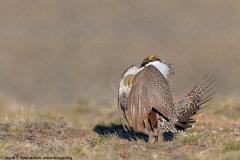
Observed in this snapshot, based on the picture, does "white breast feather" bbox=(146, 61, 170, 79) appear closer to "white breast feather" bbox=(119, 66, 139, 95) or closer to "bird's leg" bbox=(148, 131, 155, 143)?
"white breast feather" bbox=(119, 66, 139, 95)

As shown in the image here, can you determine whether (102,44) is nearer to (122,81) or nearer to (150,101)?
(122,81)

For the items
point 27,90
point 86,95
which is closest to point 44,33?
point 27,90

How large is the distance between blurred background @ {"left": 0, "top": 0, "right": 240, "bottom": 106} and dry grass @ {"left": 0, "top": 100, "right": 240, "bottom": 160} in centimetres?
431

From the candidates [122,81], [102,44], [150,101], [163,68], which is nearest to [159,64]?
[163,68]

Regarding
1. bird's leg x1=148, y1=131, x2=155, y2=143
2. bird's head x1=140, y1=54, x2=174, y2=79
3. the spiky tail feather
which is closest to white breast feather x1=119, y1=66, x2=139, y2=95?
bird's head x1=140, y1=54, x2=174, y2=79

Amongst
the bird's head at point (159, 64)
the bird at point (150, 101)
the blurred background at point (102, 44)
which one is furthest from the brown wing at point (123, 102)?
the blurred background at point (102, 44)

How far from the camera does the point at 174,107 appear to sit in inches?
330

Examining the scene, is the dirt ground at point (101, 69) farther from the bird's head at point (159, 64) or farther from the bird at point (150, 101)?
the bird's head at point (159, 64)

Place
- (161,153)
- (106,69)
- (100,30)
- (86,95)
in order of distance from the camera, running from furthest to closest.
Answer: (100,30)
(106,69)
(86,95)
(161,153)

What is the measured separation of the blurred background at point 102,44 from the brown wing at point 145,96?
18.3 ft

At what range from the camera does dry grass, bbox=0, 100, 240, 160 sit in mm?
7156

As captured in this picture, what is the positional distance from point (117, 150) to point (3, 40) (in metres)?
24.4

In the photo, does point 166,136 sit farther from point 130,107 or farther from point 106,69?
point 106,69

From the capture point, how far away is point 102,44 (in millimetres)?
30484
